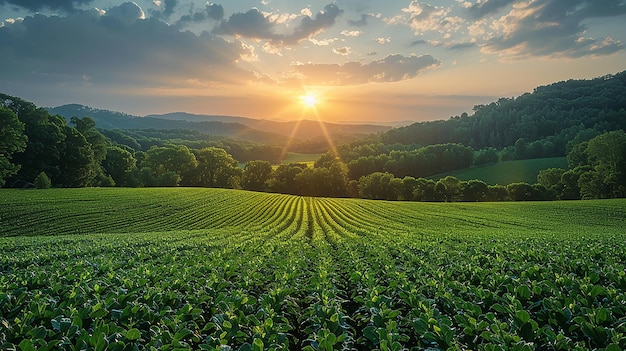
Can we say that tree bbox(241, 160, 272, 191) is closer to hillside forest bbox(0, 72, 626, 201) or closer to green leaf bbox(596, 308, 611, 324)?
hillside forest bbox(0, 72, 626, 201)

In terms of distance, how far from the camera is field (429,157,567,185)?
102m

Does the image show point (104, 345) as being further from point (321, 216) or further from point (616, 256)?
point (321, 216)

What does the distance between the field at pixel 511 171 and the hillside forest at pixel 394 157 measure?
18.2ft

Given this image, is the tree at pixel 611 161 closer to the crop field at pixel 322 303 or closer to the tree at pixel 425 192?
the tree at pixel 425 192

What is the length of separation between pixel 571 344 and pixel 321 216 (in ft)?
146

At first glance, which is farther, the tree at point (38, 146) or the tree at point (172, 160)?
the tree at point (172, 160)

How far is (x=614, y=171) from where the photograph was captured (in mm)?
71438

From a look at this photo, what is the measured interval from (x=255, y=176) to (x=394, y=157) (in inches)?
1780

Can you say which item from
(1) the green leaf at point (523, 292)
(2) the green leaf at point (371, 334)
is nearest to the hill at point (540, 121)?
(1) the green leaf at point (523, 292)

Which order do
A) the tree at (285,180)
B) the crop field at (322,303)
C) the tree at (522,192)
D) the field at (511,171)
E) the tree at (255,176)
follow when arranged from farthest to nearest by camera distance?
1. the tree at (255,176)
2. the tree at (285,180)
3. the field at (511,171)
4. the tree at (522,192)
5. the crop field at (322,303)

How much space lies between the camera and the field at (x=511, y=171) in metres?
102

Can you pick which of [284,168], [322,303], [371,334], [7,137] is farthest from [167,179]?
[371,334]

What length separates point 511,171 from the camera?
108000 mm

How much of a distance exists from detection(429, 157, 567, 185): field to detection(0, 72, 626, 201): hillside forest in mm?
5543
